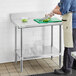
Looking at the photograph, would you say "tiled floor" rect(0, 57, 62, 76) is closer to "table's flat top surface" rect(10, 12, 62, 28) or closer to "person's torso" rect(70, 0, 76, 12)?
"table's flat top surface" rect(10, 12, 62, 28)

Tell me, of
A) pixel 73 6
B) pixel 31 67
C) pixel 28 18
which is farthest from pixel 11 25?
pixel 73 6

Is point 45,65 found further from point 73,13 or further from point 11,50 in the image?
point 73,13

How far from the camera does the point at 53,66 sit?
518 centimetres

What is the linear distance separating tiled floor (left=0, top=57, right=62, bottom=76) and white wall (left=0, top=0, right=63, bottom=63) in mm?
258

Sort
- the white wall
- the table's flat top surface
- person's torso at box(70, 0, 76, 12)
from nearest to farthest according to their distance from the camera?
person's torso at box(70, 0, 76, 12) < the table's flat top surface < the white wall

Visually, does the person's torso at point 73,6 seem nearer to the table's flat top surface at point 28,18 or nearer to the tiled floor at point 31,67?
the table's flat top surface at point 28,18

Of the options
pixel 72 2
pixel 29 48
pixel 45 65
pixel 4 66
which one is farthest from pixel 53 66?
pixel 72 2

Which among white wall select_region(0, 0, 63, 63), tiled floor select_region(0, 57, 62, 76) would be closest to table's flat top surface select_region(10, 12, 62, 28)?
white wall select_region(0, 0, 63, 63)

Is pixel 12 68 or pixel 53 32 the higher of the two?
pixel 53 32

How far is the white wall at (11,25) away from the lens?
16.7 ft

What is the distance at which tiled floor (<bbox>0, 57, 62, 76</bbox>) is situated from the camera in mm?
4880

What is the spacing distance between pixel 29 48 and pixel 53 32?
23.2 inches

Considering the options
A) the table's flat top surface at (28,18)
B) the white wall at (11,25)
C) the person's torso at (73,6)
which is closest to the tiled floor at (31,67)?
the white wall at (11,25)

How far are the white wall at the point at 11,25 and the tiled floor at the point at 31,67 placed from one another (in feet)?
0.85
